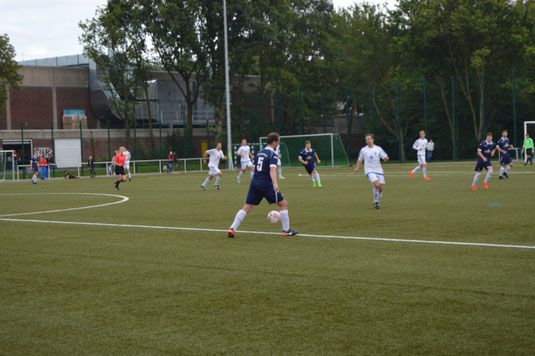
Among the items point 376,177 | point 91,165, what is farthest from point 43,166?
point 376,177

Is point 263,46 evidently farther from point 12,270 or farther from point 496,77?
point 12,270

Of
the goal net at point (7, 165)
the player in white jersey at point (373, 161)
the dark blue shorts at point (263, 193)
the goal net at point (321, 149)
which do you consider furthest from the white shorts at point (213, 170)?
the goal net at point (321, 149)

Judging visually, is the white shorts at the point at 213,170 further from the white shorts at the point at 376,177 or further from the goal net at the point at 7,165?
the goal net at the point at 7,165

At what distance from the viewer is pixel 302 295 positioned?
265 inches

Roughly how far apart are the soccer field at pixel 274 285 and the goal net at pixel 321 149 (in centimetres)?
3427

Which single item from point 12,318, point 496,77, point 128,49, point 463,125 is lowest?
point 12,318

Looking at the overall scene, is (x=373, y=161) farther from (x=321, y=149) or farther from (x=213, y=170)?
(x=321, y=149)

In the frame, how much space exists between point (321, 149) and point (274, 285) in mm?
44173

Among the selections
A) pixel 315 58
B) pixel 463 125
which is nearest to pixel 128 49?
pixel 315 58

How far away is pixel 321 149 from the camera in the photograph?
51.1m

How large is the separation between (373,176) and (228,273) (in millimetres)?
9341

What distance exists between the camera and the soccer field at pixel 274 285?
521cm

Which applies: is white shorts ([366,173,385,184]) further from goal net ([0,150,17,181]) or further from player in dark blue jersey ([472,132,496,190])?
goal net ([0,150,17,181])

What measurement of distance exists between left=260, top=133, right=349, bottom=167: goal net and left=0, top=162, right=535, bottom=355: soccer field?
34.3m
